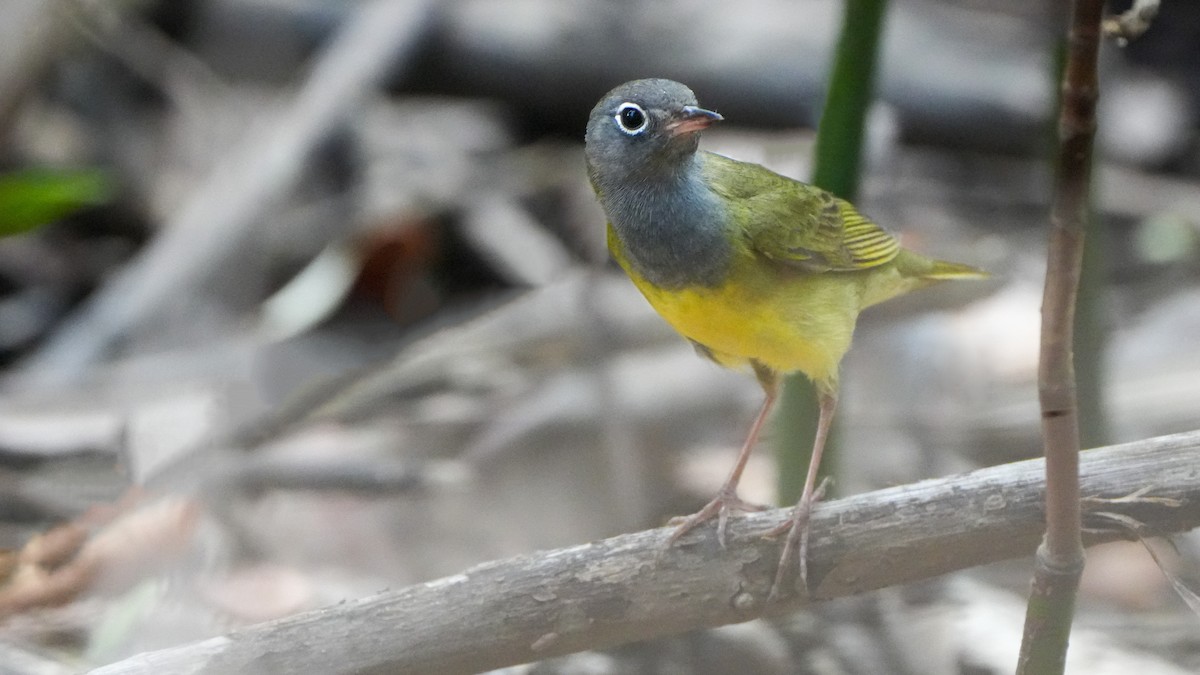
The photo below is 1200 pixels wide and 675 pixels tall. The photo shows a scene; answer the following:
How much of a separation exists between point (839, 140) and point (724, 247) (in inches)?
13.1

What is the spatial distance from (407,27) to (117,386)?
2.41m

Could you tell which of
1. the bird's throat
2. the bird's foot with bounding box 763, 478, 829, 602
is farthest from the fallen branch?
the bird's throat

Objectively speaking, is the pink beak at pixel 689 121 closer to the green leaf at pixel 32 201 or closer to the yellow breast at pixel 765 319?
the yellow breast at pixel 765 319

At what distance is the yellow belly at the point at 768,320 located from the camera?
9.11ft

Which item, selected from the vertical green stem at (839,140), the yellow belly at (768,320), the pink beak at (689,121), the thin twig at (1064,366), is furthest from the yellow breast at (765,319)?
the thin twig at (1064,366)

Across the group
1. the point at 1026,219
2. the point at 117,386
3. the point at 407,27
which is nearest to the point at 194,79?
the point at 407,27

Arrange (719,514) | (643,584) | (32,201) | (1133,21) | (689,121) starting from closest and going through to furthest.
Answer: (1133,21)
(643,584)
(689,121)
(719,514)
(32,201)

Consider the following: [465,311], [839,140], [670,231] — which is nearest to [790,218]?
[839,140]

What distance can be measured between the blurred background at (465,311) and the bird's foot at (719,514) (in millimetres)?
346

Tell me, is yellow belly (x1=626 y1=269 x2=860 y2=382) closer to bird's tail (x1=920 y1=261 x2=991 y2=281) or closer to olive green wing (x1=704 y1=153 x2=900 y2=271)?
olive green wing (x1=704 y1=153 x2=900 y2=271)

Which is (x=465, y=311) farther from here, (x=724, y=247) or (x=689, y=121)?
(x=689, y=121)

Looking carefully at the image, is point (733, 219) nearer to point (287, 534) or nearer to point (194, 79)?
point (287, 534)

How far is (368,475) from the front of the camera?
424 cm

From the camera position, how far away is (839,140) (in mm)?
2861
